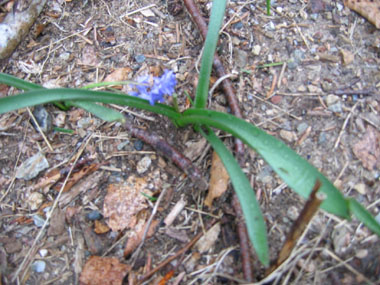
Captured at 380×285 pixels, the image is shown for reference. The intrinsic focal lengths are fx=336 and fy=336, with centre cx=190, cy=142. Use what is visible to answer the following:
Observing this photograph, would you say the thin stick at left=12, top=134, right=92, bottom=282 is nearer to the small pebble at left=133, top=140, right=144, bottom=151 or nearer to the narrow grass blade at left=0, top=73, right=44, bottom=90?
the small pebble at left=133, top=140, right=144, bottom=151

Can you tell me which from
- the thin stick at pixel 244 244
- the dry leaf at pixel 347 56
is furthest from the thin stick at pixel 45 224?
the dry leaf at pixel 347 56

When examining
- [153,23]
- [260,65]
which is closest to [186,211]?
[260,65]

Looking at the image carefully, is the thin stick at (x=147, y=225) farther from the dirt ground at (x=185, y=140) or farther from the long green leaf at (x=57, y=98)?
the long green leaf at (x=57, y=98)

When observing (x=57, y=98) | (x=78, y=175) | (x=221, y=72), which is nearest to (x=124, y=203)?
(x=78, y=175)

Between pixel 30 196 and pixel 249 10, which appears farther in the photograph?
pixel 249 10

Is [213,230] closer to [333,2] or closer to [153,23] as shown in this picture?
[153,23]

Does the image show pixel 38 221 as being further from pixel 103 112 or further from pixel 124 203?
pixel 103 112

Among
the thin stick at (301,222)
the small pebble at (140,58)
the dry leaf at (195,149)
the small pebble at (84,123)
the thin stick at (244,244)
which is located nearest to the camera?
the thin stick at (301,222)
